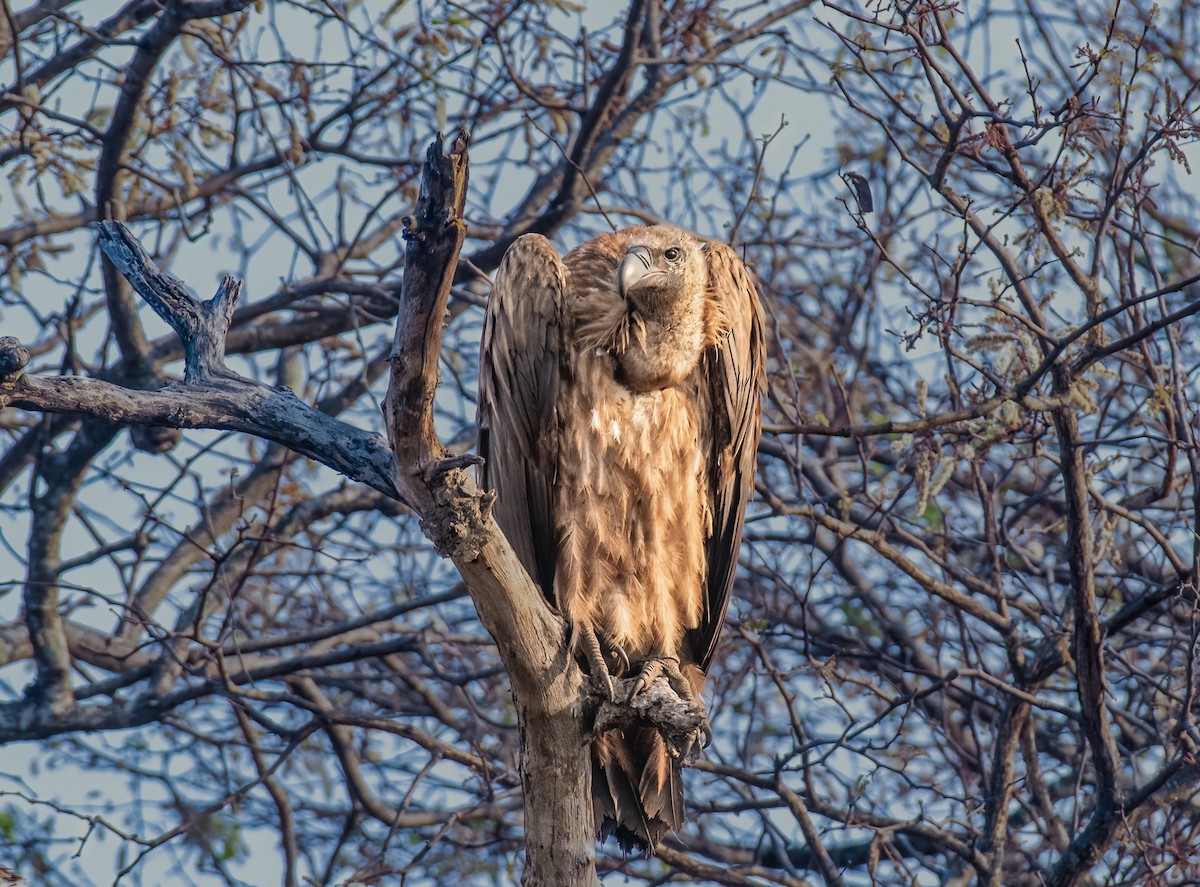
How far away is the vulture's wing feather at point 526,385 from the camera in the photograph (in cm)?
436

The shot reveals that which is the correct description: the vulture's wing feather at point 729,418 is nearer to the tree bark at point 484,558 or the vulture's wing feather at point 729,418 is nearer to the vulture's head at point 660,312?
the vulture's head at point 660,312

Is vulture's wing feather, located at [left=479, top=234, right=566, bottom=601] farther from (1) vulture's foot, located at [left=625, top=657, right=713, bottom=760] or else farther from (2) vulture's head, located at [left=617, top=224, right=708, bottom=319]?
(1) vulture's foot, located at [left=625, top=657, right=713, bottom=760]

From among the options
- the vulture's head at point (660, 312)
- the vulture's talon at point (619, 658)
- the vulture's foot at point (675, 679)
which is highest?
the vulture's head at point (660, 312)

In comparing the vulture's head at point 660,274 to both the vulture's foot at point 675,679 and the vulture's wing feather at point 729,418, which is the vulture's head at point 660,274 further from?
Result: the vulture's foot at point 675,679

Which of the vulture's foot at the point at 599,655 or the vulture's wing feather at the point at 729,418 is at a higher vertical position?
the vulture's wing feather at the point at 729,418

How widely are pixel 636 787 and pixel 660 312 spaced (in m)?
1.58

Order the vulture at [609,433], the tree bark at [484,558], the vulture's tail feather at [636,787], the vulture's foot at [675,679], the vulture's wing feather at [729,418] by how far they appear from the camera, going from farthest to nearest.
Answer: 1. the vulture's wing feather at [729,418]
2. the vulture at [609,433]
3. the vulture's tail feather at [636,787]
4. the vulture's foot at [675,679]
5. the tree bark at [484,558]

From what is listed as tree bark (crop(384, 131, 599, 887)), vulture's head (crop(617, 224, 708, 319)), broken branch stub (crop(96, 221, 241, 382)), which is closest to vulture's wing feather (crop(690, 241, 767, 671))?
vulture's head (crop(617, 224, 708, 319))

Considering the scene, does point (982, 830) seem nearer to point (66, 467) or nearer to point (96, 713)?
point (96, 713)

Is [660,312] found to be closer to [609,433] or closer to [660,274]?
[660,274]

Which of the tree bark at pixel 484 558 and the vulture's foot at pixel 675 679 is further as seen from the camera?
the vulture's foot at pixel 675 679

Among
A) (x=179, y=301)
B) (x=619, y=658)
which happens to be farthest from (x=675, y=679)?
(x=179, y=301)

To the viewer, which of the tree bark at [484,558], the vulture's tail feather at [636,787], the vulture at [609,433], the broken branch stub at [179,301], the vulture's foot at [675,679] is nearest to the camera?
the tree bark at [484,558]

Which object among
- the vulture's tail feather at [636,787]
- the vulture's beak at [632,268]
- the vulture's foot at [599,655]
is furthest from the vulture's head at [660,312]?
the vulture's tail feather at [636,787]
